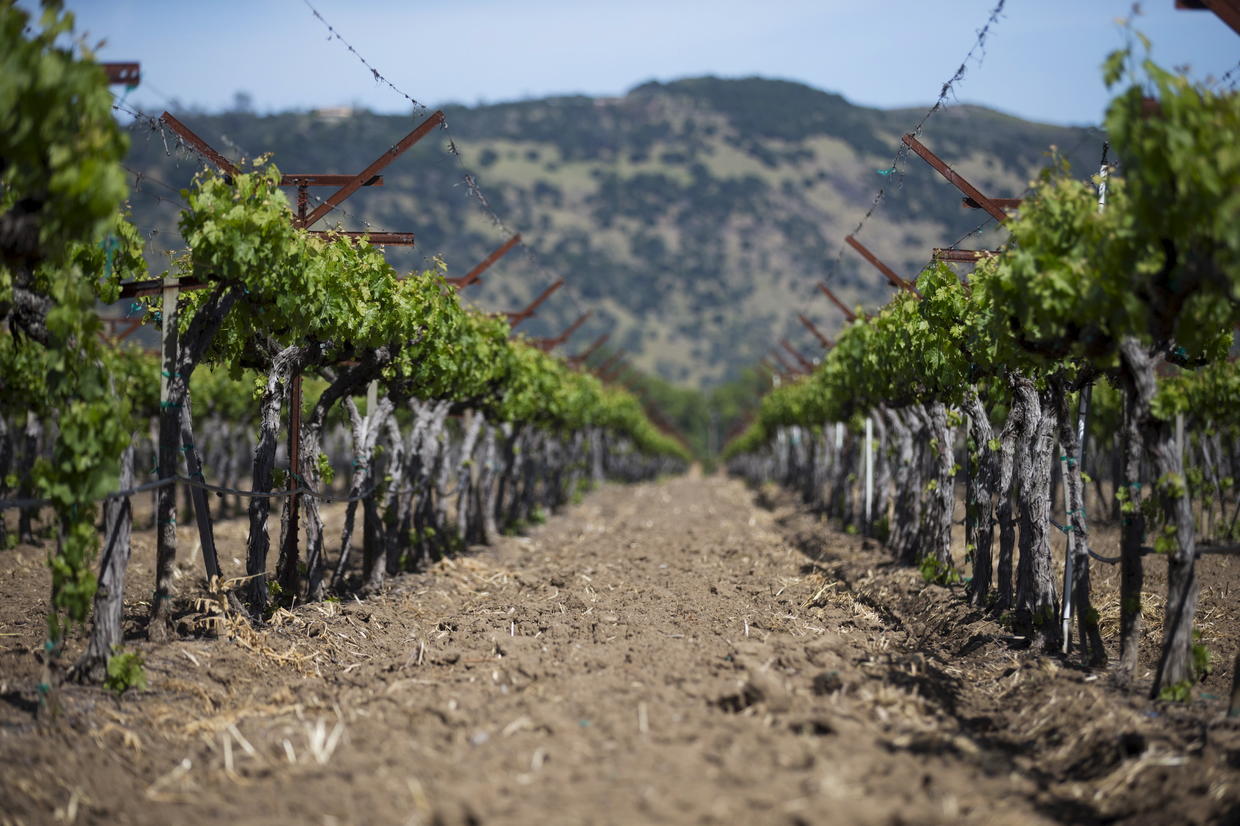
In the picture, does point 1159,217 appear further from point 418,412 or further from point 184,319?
point 418,412

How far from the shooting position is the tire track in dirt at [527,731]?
17.5 ft

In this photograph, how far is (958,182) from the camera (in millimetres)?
11445

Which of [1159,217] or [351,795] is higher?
[1159,217]

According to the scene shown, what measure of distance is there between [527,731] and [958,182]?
772 cm

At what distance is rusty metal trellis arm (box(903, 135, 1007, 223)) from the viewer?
10.7m

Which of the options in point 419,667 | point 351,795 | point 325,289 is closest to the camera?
point 351,795

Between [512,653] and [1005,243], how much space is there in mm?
5192

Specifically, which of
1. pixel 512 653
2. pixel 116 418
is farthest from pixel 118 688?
pixel 512 653

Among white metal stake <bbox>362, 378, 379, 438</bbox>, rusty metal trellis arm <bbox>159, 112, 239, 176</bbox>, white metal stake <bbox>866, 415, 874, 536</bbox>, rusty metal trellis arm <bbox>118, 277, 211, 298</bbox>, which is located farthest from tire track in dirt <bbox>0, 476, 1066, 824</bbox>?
A: white metal stake <bbox>866, 415, 874, 536</bbox>

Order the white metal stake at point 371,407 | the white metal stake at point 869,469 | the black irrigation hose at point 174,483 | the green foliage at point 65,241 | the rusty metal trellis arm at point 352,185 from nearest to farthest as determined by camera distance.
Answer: the green foliage at point 65,241 < the black irrigation hose at point 174,483 < the rusty metal trellis arm at point 352,185 < the white metal stake at point 371,407 < the white metal stake at point 869,469

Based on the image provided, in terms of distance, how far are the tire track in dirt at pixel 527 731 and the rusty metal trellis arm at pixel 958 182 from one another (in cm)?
421

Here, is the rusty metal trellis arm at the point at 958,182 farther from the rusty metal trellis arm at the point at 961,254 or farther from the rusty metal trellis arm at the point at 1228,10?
the rusty metal trellis arm at the point at 1228,10

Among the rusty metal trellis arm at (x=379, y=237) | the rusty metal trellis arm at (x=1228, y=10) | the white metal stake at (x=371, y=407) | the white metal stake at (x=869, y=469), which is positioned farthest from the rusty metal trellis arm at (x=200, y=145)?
the white metal stake at (x=869, y=469)

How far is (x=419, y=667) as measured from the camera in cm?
861
